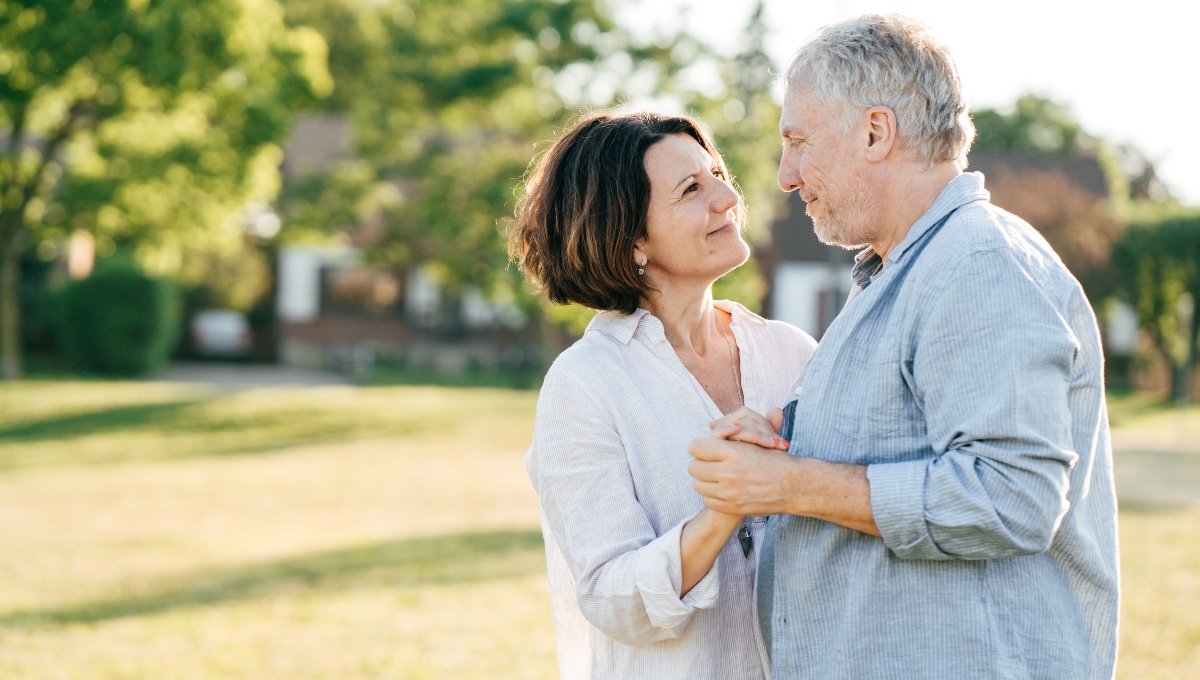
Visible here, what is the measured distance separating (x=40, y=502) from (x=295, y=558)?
4206 millimetres


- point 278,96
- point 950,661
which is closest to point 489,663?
point 950,661

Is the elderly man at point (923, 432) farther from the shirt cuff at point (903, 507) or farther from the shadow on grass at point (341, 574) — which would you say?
the shadow on grass at point (341, 574)

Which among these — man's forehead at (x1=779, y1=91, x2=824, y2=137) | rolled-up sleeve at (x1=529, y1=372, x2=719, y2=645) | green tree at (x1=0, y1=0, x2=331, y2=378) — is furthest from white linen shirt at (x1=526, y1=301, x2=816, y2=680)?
green tree at (x1=0, y1=0, x2=331, y2=378)

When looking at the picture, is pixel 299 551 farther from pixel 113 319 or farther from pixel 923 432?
pixel 113 319

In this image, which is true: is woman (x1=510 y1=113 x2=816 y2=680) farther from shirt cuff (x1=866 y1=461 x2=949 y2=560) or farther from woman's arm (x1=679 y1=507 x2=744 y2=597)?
shirt cuff (x1=866 y1=461 x2=949 y2=560)

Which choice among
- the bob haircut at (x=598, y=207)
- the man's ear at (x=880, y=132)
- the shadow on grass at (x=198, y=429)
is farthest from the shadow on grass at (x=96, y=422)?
the man's ear at (x=880, y=132)

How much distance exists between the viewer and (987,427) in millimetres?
1629

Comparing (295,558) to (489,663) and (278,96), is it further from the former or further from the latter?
(278,96)

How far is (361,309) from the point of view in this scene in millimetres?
35062

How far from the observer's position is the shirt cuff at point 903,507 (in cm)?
171

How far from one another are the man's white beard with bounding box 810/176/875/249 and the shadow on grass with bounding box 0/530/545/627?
635 centimetres

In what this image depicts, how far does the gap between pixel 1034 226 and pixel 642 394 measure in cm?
2413

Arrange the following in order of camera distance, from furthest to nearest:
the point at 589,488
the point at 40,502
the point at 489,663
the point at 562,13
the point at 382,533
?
1. the point at 562,13
2. the point at 40,502
3. the point at 382,533
4. the point at 489,663
5. the point at 589,488

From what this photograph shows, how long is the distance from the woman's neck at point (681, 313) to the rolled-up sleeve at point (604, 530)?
39 centimetres
